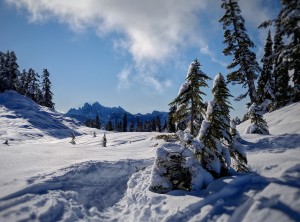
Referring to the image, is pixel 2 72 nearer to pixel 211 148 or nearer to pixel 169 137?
pixel 169 137

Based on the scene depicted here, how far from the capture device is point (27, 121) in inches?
2881

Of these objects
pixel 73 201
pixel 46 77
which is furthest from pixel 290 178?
pixel 46 77

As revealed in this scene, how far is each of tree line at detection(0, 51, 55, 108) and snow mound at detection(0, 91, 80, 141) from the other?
4.47m

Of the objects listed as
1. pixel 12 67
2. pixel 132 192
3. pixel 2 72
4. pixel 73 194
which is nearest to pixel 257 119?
pixel 132 192

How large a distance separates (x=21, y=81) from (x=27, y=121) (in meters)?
37.7

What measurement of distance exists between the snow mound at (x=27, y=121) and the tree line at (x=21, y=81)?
447 centimetres

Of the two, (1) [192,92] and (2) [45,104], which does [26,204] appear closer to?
(1) [192,92]

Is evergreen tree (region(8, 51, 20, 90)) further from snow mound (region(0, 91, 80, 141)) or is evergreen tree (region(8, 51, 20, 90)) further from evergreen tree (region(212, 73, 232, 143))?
evergreen tree (region(212, 73, 232, 143))

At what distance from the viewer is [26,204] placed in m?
9.12

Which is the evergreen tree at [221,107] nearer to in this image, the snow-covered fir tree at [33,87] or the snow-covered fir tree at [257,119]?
the snow-covered fir tree at [257,119]

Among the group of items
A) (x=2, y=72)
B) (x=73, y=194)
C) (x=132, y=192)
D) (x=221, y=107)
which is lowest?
(x=132, y=192)

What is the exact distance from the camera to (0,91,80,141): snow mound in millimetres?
61000

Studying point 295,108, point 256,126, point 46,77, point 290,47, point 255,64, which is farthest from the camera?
point 46,77

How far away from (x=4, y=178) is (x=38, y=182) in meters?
1.84
